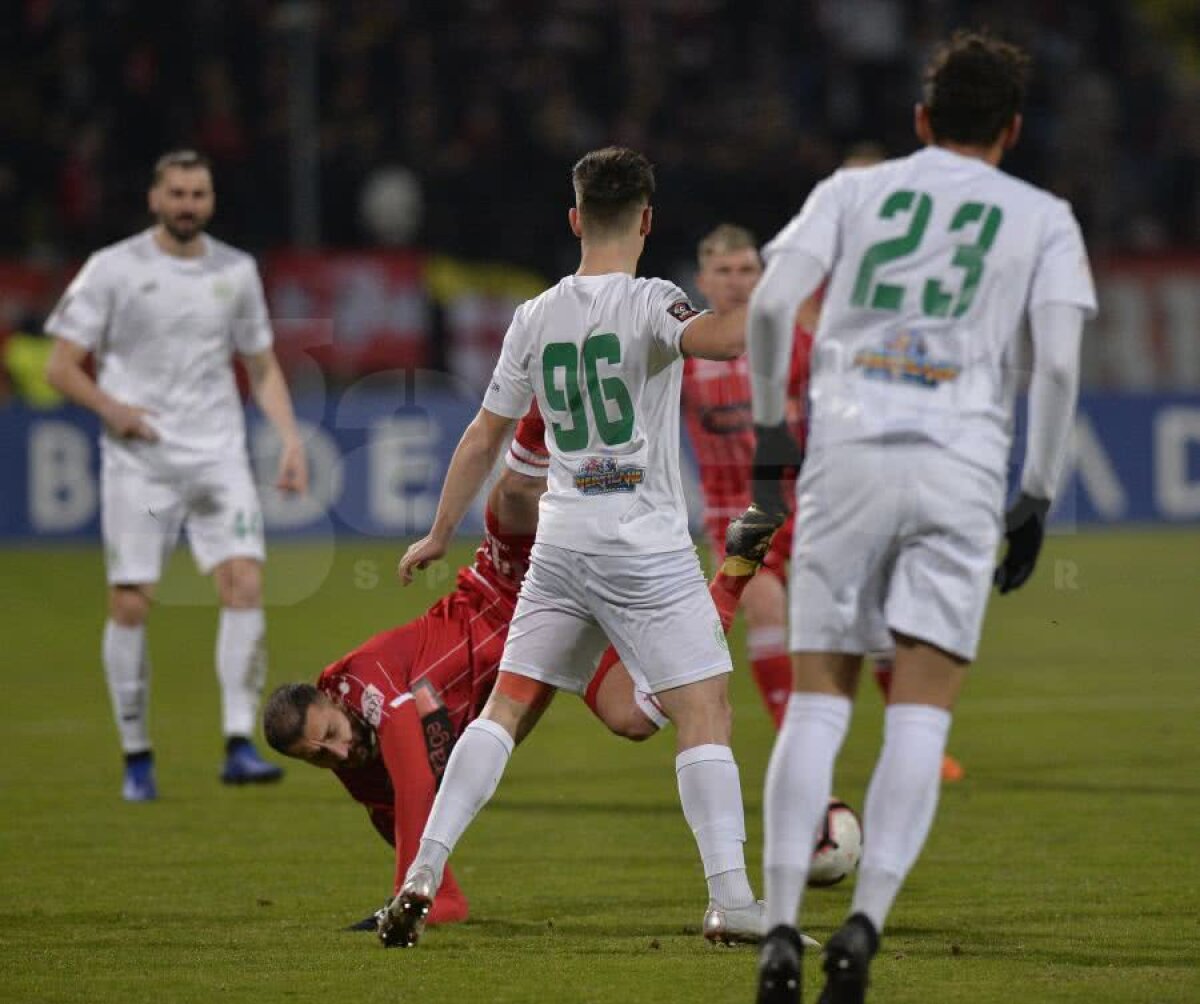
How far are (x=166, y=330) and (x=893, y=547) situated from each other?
538 centimetres

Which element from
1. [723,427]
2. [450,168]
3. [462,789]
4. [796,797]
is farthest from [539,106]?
[796,797]

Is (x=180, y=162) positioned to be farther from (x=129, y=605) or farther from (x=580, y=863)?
(x=580, y=863)

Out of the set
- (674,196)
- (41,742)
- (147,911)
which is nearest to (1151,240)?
(674,196)

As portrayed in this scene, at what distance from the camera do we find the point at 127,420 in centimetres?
916

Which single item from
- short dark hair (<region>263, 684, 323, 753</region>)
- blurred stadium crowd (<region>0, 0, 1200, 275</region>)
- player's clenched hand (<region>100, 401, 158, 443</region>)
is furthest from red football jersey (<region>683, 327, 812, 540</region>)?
blurred stadium crowd (<region>0, 0, 1200, 275</region>)

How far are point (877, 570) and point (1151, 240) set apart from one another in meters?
18.7

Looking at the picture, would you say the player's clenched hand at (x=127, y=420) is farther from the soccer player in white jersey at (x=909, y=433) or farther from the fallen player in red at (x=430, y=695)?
the soccer player in white jersey at (x=909, y=433)

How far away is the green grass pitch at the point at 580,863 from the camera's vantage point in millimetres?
5449

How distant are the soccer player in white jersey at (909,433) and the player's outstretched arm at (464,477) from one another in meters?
1.25

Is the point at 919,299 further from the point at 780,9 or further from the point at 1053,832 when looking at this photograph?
the point at 780,9

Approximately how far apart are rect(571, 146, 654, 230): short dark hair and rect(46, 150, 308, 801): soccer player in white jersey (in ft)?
12.7

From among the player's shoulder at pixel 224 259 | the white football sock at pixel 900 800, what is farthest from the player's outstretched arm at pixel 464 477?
the player's shoulder at pixel 224 259

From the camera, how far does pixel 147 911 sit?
6.55m

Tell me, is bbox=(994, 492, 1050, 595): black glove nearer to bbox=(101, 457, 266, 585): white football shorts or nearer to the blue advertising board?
bbox=(101, 457, 266, 585): white football shorts
